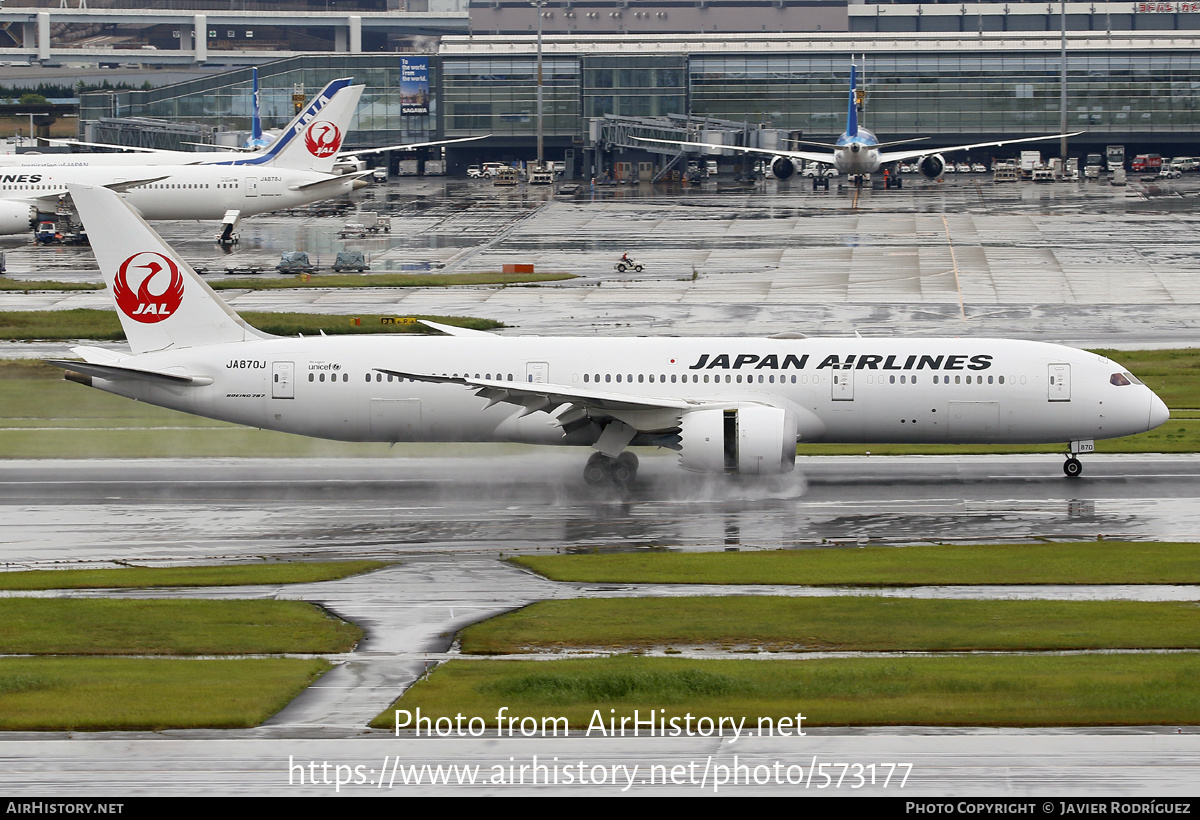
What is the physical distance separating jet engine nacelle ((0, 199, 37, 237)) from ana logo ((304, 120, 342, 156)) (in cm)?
2093

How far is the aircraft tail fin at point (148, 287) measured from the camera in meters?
45.5

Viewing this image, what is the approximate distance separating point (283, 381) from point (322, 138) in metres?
72.8

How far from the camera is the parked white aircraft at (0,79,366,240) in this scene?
111875 millimetres

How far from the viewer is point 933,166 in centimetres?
14412

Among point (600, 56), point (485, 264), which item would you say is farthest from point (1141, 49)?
point (485, 264)

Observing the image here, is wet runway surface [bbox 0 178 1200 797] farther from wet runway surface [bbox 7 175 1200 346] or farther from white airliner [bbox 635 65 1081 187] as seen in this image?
white airliner [bbox 635 65 1081 187]

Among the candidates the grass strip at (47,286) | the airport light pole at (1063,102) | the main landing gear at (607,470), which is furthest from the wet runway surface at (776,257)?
the main landing gear at (607,470)

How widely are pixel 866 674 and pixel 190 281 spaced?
28.3m

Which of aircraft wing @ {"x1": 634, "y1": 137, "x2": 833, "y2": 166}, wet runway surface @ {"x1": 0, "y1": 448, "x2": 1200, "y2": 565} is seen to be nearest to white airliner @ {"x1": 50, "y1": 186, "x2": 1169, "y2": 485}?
wet runway surface @ {"x1": 0, "y1": 448, "x2": 1200, "y2": 565}

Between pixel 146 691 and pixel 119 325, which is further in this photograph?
pixel 119 325

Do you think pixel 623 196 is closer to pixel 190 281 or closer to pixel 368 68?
Answer: pixel 368 68

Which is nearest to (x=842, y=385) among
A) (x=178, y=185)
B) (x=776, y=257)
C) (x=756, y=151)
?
(x=776, y=257)

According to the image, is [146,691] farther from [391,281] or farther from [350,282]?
[391,281]

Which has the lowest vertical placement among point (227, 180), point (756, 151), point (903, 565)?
point (903, 565)
